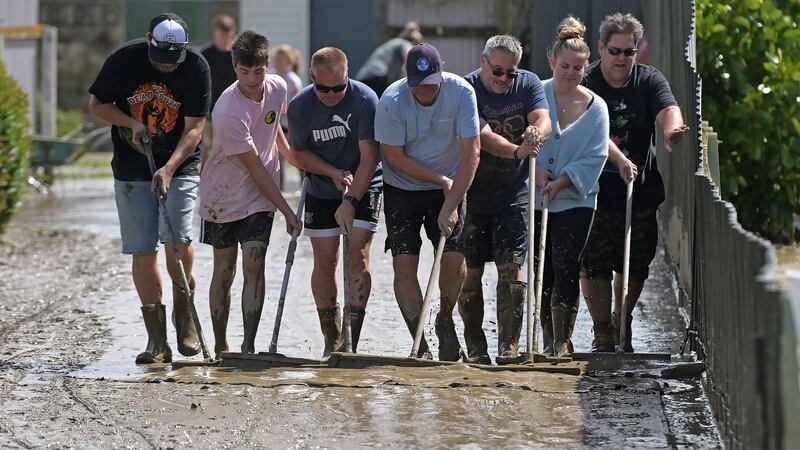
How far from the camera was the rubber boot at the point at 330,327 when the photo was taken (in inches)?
345

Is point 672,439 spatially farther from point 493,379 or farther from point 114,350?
point 114,350

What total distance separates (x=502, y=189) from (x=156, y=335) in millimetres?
2108

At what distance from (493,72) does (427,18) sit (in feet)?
63.7

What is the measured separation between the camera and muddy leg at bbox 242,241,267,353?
8.66 meters

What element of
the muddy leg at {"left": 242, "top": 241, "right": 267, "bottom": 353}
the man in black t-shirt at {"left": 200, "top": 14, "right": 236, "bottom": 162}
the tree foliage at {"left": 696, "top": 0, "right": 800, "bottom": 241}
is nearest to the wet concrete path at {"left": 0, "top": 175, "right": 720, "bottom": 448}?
the muddy leg at {"left": 242, "top": 241, "right": 267, "bottom": 353}

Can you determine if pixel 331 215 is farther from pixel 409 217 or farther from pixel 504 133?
pixel 504 133

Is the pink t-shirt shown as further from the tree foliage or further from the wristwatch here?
the tree foliage

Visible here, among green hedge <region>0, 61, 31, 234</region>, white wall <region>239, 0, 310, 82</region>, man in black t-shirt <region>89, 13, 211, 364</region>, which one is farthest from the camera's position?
white wall <region>239, 0, 310, 82</region>

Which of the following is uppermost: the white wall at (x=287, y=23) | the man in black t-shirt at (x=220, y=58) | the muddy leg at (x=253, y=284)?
the white wall at (x=287, y=23)

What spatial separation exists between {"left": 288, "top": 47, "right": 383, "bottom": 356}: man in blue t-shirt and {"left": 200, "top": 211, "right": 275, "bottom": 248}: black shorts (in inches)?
9.5

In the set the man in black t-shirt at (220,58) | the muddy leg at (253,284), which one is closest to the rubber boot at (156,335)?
the muddy leg at (253,284)

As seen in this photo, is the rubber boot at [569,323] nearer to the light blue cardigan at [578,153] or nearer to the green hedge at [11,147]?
the light blue cardigan at [578,153]

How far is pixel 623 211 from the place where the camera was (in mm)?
8805

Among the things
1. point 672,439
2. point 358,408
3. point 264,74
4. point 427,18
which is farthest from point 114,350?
point 427,18
